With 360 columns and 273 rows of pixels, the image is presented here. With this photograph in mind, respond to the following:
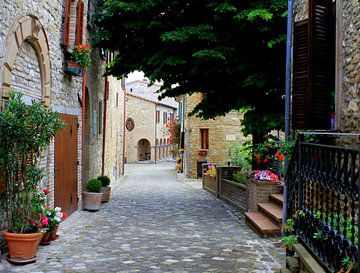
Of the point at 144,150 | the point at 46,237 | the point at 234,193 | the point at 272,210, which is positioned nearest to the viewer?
the point at 46,237

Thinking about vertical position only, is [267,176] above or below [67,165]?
below

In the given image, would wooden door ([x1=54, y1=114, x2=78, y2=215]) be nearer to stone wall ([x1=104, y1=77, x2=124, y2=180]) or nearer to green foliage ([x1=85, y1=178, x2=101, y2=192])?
green foliage ([x1=85, y1=178, x2=101, y2=192])

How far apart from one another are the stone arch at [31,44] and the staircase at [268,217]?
4501mm

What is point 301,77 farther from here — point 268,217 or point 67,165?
point 67,165

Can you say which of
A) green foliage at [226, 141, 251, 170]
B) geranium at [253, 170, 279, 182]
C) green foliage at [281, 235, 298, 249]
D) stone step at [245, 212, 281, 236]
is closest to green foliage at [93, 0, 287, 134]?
geranium at [253, 170, 279, 182]

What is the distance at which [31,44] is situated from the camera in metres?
7.49

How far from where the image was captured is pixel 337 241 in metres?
3.90

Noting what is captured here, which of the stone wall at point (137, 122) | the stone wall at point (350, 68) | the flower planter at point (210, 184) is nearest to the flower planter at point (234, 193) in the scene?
the flower planter at point (210, 184)

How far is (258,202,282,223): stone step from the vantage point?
803 centimetres

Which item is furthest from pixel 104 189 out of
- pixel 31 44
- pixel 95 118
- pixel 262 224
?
pixel 31 44

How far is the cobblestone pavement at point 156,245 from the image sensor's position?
602 centimetres

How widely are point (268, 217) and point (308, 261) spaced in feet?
14.0

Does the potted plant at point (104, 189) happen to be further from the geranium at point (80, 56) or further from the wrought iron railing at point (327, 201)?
the wrought iron railing at point (327, 201)

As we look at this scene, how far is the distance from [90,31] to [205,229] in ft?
22.7
